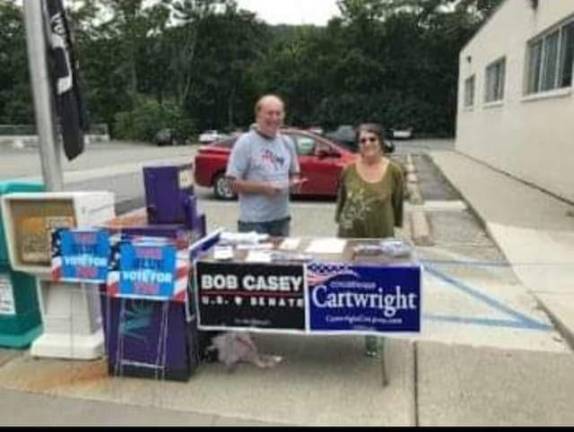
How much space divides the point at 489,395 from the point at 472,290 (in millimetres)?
2620

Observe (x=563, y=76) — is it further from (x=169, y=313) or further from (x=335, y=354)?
(x=169, y=313)

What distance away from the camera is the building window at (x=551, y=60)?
13.1 meters

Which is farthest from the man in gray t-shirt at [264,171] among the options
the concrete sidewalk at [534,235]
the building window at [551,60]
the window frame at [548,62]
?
the building window at [551,60]

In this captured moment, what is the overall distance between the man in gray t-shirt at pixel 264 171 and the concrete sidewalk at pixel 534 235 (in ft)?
8.00

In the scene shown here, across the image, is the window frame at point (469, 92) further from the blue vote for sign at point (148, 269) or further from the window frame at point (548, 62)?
the blue vote for sign at point (148, 269)

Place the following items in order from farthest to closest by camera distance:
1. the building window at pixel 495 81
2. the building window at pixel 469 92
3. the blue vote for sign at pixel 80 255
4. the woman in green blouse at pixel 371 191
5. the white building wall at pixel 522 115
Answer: the building window at pixel 469 92 → the building window at pixel 495 81 → the white building wall at pixel 522 115 → the woman in green blouse at pixel 371 191 → the blue vote for sign at pixel 80 255

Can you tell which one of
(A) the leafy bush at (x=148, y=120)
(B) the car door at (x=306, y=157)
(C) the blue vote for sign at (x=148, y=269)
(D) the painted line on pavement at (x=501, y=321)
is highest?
(C) the blue vote for sign at (x=148, y=269)

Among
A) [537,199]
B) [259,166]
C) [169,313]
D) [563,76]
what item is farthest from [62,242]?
[563,76]

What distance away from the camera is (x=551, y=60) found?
47.7 ft

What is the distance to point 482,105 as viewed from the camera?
82.6 feet

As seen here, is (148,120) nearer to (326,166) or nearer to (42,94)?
(326,166)

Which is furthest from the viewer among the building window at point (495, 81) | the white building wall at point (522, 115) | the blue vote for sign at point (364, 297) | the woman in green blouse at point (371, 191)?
the building window at point (495, 81)

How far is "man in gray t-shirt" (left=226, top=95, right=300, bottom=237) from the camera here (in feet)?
17.1

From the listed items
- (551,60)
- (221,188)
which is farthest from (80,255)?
(551,60)
